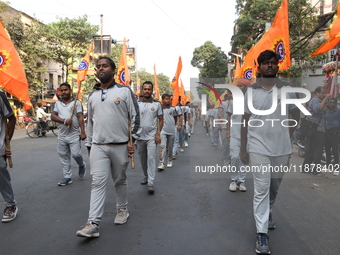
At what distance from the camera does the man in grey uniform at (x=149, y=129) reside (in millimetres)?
5012

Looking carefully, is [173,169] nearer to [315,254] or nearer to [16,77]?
[16,77]

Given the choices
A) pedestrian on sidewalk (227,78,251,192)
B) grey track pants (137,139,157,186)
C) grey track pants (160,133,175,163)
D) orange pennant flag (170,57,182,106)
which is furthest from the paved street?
orange pennant flag (170,57,182,106)

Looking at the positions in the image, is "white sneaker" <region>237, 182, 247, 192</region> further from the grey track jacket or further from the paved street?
the grey track jacket

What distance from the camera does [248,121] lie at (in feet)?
10.4

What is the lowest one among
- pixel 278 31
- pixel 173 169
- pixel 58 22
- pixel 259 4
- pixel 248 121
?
pixel 173 169

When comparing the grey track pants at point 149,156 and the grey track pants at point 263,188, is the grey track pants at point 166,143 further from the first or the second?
the grey track pants at point 263,188

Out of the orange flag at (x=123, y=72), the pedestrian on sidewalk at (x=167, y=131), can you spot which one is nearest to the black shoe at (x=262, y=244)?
the pedestrian on sidewalk at (x=167, y=131)

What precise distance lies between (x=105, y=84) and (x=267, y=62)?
1780mm

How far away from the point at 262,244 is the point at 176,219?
118 centimetres

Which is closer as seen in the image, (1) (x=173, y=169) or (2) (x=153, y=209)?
(2) (x=153, y=209)

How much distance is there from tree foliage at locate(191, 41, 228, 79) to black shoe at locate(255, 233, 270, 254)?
122 feet

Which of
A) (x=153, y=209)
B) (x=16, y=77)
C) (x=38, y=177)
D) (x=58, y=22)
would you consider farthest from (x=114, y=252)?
(x=58, y=22)

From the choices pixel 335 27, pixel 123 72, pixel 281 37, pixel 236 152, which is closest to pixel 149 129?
pixel 236 152

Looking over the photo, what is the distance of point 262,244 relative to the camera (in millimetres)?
2838
